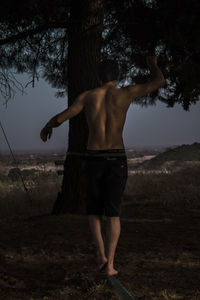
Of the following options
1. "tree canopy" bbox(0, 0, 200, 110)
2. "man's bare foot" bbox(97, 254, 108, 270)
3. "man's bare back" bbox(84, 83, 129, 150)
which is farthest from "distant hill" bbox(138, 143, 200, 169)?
"man's bare back" bbox(84, 83, 129, 150)

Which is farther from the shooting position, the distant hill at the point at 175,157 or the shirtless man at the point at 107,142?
the distant hill at the point at 175,157

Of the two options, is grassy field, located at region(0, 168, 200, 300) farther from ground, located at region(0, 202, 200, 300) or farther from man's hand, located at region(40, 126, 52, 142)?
man's hand, located at region(40, 126, 52, 142)

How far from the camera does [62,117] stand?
148 inches

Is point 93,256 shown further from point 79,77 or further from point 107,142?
point 79,77

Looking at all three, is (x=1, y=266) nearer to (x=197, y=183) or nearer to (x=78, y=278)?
(x=78, y=278)

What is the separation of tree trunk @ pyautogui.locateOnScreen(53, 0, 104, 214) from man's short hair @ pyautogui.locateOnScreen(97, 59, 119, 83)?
3.84 metres

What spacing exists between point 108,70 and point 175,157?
2566 centimetres

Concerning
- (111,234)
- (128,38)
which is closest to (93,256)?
(111,234)

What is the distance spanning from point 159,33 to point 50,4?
2403mm

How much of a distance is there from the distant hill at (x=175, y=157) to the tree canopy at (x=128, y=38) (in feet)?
50.8

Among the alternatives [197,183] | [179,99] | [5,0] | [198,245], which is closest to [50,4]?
[5,0]

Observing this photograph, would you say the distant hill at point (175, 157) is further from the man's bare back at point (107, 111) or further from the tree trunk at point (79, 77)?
the man's bare back at point (107, 111)

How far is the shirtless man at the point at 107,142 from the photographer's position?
374cm

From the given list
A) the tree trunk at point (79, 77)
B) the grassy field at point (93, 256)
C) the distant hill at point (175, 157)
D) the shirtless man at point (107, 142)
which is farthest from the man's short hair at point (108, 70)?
the distant hill at point (175, 157)
